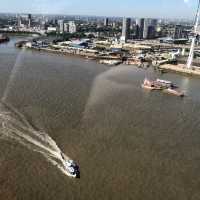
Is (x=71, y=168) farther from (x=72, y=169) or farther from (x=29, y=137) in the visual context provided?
(x=29, y=137)

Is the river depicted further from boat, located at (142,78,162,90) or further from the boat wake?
boat, located at (142,78,162,90)

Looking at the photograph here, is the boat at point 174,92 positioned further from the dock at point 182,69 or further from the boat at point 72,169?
the boat at point 72,169

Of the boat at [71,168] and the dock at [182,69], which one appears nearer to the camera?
the boat at [71,168]

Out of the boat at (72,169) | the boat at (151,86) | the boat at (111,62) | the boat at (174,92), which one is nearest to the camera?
the boat at (72,169)

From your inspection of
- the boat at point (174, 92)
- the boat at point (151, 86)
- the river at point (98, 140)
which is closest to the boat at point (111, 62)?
the river at point (98, 140)

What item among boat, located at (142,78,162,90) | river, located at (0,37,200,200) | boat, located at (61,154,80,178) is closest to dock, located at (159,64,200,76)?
river, located at (0,37,200,200)

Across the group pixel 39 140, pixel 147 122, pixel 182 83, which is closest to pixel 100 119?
pixel 147 122
